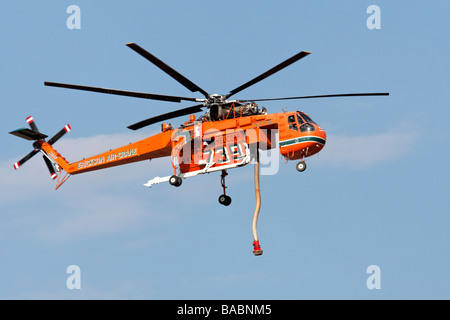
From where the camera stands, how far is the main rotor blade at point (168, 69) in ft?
116

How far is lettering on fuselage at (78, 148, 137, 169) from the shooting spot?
44.3 metres

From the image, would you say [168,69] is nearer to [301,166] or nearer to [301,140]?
[301,140]

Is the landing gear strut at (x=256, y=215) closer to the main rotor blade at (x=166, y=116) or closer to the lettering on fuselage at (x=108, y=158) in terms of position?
the main rotor blade at (x=166, y=116)

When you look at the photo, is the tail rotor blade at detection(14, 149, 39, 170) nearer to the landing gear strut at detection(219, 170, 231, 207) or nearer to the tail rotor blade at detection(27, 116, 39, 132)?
the tail rotor blade at detection(27, 116, 39, 132)

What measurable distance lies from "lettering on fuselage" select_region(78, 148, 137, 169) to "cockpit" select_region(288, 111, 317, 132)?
1046cm

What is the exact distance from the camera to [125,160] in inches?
1763

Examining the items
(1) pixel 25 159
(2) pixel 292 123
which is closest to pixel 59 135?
(1) pixel 25 159

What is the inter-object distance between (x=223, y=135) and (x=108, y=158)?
902 centimetres

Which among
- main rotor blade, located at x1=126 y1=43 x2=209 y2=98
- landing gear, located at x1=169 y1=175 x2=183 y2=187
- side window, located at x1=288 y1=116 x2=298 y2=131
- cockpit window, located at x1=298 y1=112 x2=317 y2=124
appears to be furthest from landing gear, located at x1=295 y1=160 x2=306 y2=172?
landing gear, located at x1=169 y1=175 x2=183 y2=187

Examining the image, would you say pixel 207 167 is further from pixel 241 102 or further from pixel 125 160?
pixel 125 160

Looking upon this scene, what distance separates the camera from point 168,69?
37.6 metres

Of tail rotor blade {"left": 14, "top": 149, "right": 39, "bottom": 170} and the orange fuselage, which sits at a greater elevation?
tail rotor blade {"left": 14, "top": 149, "right": 39, "bottom": 170}
